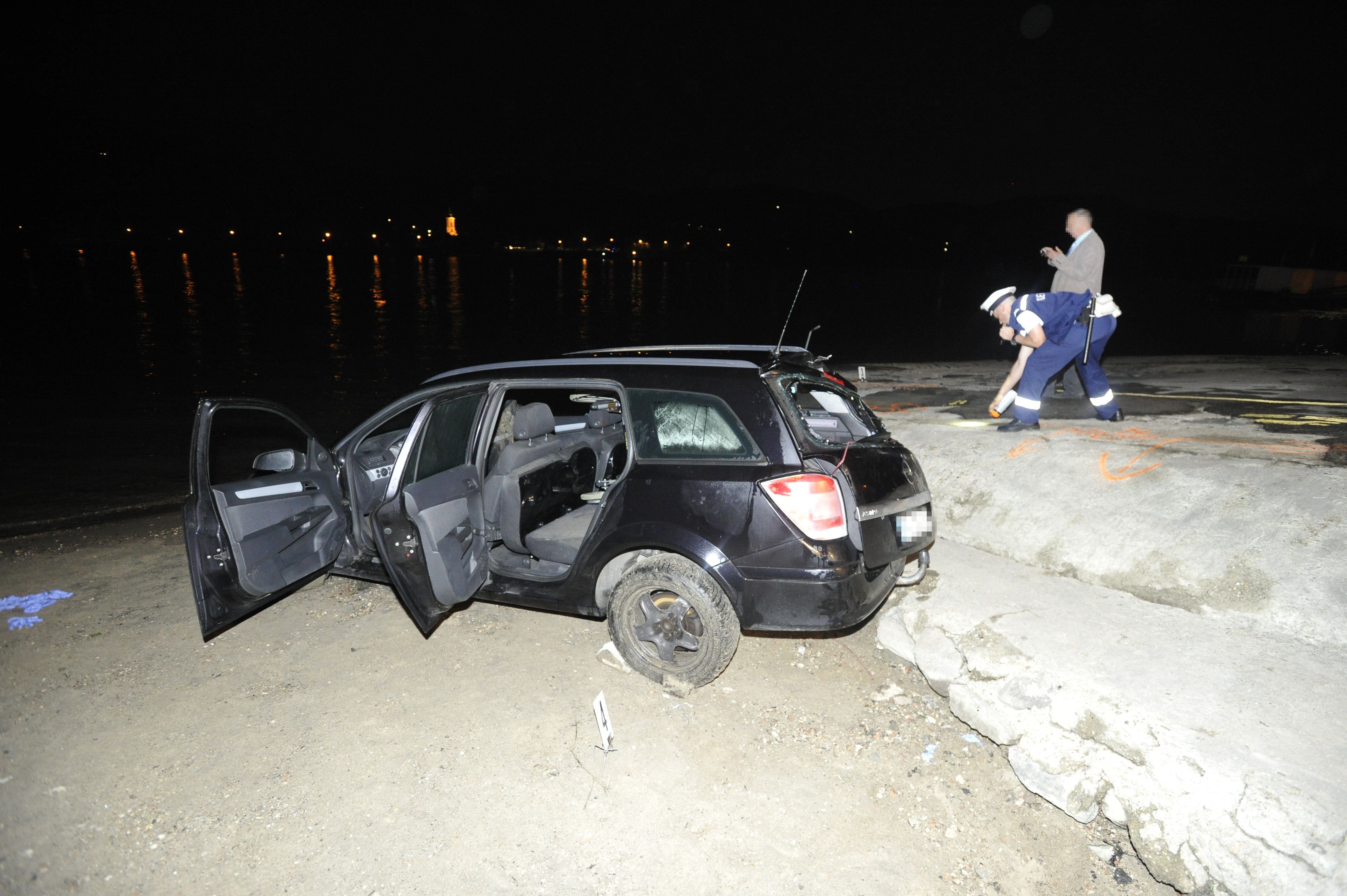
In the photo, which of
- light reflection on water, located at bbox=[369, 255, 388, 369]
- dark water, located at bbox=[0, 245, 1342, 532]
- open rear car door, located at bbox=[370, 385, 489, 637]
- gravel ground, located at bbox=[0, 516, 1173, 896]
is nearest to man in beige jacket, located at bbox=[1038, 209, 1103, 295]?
gravel ground, located at bbox=[0, 516, 1173, 896]

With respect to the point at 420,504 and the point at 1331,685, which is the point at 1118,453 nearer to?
the point at 1331,685

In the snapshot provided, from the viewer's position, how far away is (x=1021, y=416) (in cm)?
582

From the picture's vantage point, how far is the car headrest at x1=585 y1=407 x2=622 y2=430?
17.1ft

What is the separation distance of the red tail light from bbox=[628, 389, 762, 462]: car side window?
0.64ft

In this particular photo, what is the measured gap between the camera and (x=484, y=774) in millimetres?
3068

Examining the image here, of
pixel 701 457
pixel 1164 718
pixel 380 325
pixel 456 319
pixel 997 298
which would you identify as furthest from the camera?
pixel 456 319

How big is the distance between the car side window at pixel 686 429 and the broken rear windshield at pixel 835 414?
1.52 feet

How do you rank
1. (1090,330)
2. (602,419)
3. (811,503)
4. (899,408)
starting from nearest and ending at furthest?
(811,503) → (602,419) → (1090,330) → (899,408)

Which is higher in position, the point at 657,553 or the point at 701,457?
the point at 701,457

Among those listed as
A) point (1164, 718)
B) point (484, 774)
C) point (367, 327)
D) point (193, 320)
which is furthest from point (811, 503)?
point (193, 320)

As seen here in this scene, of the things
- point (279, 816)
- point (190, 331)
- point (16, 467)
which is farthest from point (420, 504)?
point (190, 331)

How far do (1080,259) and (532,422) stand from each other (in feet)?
15.7

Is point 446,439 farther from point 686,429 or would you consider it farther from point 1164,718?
point 1164,718

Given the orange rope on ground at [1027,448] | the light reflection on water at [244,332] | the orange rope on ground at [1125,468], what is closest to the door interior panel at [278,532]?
the orange rope on ground at [1027,448]
